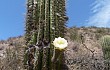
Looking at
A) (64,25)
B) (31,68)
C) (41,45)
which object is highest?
(64,25)

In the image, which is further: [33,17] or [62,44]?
[33,17]

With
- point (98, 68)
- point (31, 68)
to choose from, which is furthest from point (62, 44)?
point (98, 68)

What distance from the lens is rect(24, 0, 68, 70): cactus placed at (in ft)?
13.6

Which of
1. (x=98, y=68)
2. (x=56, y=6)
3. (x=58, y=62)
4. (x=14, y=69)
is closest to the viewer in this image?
(x=58, y=62)

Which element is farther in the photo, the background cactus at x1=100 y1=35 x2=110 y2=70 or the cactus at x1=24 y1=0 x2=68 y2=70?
the background cactus at x1=100 y1=35 x2=110 y2=70

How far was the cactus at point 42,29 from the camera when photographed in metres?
4.16

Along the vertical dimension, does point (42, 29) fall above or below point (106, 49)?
below

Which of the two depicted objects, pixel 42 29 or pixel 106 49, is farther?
pixel 106 49

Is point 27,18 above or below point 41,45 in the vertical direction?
above

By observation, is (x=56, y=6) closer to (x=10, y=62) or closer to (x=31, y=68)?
(x=31, y=68)

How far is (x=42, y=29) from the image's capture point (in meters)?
4.34

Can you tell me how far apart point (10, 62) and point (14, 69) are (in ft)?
1.27

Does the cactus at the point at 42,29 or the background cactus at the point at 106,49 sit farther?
the background cactus at the point at 106,49

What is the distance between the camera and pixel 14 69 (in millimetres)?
7410
